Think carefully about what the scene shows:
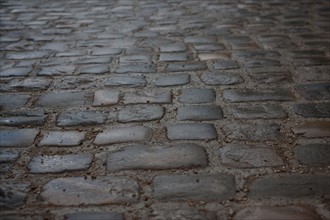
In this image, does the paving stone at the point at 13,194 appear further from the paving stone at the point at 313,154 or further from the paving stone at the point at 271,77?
the paving stone at the point at 271,77

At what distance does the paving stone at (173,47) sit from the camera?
3344 mm

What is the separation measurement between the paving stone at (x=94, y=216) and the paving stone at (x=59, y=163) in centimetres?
32

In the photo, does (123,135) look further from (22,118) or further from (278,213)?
(278,213)

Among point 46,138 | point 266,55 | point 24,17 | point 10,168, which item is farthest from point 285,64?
point 24,17

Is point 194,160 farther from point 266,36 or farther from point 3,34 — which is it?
point 3,34

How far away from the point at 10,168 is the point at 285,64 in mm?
2154

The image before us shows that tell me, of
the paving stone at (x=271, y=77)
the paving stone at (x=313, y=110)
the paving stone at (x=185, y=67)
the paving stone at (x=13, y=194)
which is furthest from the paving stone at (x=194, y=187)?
the paving stone at (x=185, y=67)

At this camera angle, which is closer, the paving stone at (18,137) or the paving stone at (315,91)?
the paving stone at (18,137)

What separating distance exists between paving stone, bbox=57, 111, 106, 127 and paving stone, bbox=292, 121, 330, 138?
1.09 metres

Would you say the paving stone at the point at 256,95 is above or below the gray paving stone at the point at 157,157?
above

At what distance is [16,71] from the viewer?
2.90 metres

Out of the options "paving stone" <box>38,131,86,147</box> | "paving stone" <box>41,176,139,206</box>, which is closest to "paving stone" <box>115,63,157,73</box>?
"paving stone" <box>38,131,86,147</box>

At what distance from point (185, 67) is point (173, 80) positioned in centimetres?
28

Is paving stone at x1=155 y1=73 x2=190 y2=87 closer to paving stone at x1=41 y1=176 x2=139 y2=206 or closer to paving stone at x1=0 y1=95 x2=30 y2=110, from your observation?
paving stone at x1=0 y1=95 x2=30 y2=110
